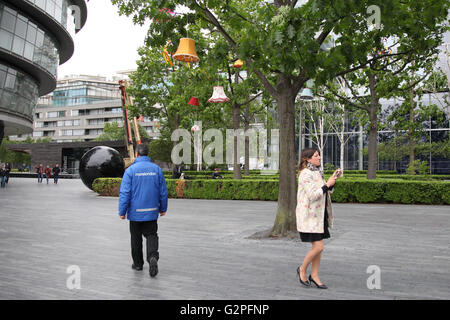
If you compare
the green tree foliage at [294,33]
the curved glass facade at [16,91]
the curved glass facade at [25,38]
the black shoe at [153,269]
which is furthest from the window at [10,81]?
the black shoe at [153,269]

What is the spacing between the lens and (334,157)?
173ft

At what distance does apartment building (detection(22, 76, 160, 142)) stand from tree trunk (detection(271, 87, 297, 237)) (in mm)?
94940

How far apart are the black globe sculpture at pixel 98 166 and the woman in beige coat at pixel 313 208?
18902mm

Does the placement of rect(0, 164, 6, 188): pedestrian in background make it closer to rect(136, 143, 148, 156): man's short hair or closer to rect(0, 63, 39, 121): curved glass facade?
rect(0, 63, 39, 121): curved glass facade

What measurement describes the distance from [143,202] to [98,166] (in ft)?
58.1

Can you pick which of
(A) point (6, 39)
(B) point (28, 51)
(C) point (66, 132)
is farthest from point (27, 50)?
(C) point (66, 132)

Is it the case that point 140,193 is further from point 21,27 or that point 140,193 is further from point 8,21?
point 21,27

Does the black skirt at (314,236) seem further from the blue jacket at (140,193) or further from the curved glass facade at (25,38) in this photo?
the curved glass facade at (25,38)

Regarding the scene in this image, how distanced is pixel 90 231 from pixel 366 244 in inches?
244

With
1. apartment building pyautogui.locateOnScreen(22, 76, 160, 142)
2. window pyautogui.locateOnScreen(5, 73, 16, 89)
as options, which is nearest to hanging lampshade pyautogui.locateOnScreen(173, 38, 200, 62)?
window pyautogui.locateOnScreen(5, 73, 16, 89)

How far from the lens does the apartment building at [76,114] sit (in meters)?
102

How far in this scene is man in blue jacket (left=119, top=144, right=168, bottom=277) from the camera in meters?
5.59
